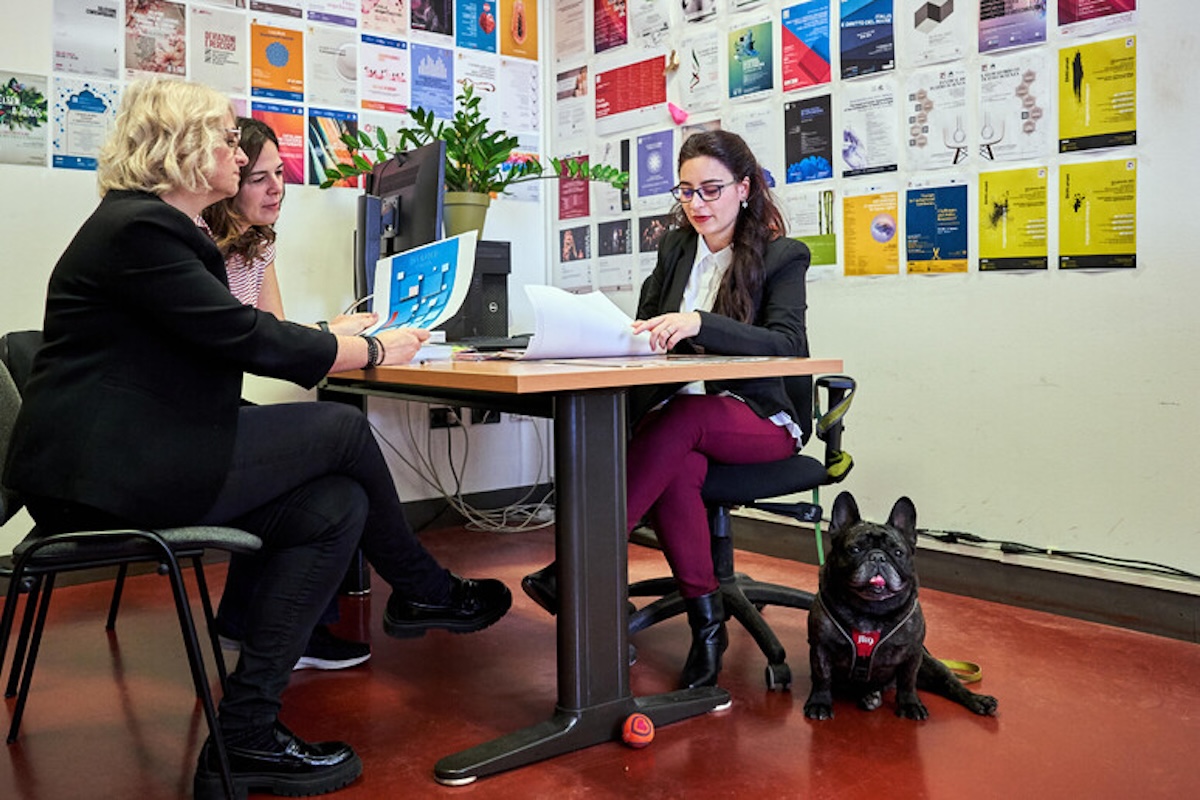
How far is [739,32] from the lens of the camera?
3223mm

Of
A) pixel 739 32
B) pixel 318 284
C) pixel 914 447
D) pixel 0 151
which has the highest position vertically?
pixel 739 32

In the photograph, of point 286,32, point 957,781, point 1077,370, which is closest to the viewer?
point 957,781

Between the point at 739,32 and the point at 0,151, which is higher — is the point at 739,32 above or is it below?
above

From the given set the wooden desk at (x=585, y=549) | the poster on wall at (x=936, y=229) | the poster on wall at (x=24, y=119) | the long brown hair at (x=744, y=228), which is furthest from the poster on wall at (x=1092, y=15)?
the poster on wall at (x=24, y=119)

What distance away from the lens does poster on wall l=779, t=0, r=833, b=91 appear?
2982mm

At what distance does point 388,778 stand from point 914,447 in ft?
5.73

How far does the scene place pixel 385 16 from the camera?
3.52 meters

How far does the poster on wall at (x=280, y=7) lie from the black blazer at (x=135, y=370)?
2.00 meters

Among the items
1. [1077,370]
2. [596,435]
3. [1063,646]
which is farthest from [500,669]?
[1077,370]

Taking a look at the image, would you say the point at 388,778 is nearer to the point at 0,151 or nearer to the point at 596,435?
the point at 596,435

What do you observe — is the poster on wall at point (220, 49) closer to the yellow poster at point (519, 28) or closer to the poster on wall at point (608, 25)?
the yellow poster at point (519, 28)

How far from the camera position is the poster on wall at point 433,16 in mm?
3604

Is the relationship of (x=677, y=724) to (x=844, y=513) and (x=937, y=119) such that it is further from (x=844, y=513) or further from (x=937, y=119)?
(x=937, y=119)

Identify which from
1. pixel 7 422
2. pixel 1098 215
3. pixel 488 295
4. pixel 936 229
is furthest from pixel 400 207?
pixel 1098 215
